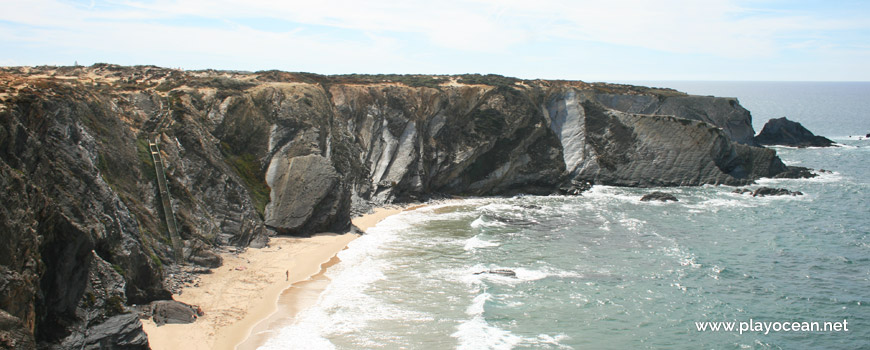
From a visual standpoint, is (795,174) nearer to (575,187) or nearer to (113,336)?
(575,187)

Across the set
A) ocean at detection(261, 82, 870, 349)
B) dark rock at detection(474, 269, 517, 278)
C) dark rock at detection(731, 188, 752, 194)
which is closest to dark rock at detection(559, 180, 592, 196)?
ocean at detection(261, 82, 870, 349)

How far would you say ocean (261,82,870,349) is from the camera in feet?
60.2

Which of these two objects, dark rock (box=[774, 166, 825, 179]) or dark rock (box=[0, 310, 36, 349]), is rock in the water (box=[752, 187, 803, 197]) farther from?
dark rock (box=[0, 310, 36, 349])

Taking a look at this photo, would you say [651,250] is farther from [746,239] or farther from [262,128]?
[262,128]

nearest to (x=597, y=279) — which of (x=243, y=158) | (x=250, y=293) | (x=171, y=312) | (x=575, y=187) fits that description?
(x=250, y=293)

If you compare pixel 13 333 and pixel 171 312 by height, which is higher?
pixel 13 333

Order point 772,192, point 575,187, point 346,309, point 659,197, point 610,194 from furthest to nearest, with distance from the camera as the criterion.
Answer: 1. point 575,187
2. point 610,194
3. point 772,192
4. point 659,197
5. point 346,309

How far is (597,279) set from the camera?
24109 mm

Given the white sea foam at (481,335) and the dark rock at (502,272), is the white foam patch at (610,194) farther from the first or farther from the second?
the white sea foam at (481,335)

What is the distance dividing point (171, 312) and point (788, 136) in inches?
3307

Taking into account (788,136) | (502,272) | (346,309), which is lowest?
(346,309)

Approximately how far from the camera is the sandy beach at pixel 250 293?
55.4 feet

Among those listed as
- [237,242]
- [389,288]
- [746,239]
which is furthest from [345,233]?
[746,239]

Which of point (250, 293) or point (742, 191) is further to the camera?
point (742, 191)
